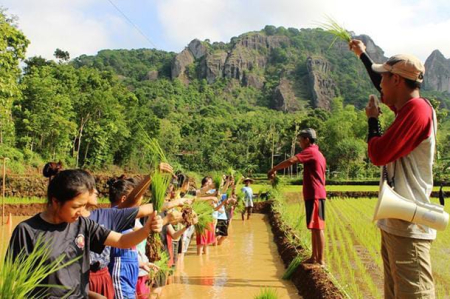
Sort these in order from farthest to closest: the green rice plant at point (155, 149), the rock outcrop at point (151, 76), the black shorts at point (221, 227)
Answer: the rock outcrop at point (151, 76) → the black shorts at point (221, 227) → the green rice plant at point (155, 149)

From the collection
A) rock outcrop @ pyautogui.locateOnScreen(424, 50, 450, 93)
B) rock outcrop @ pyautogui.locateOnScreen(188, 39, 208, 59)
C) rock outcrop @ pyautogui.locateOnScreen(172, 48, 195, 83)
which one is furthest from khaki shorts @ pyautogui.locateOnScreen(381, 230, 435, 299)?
rock outcrop @ pyautogui.locateOnScreen(424, 50, 450, 93)

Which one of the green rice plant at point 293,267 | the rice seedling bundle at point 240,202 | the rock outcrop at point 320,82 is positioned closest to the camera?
the green rice plant at point 293,267

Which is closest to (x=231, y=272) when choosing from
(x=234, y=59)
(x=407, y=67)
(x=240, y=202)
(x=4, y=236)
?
(x=407, y=67)

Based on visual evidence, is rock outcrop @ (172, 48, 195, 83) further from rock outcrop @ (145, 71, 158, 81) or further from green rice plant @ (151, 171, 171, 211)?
green rice plant @ (151, 171, 171, 211)

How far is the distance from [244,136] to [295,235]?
143 feet

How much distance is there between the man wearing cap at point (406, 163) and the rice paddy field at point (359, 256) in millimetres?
2120

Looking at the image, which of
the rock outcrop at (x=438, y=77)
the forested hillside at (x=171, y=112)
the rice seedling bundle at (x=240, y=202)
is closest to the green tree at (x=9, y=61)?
the forested hillside at (x=171, y=112)

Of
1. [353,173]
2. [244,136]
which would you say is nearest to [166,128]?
[244,136]

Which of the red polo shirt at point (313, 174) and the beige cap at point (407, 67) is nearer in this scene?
the beige cap at point (407, 67)

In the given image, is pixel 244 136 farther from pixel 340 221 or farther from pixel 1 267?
pixel 1 267

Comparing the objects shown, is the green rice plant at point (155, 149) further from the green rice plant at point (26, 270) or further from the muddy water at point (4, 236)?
the green rice plant at point (26, 270)

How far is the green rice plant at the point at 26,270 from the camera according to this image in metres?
2.04

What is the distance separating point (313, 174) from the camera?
18.5ft

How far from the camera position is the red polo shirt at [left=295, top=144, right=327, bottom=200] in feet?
18.4
